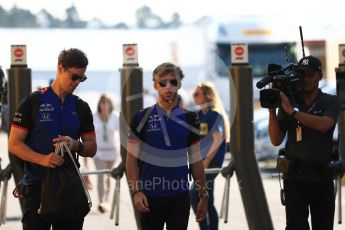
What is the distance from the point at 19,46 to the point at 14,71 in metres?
0.26

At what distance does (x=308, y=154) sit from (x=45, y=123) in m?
2.11

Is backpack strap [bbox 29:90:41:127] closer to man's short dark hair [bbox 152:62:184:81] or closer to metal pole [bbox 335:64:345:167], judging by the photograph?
man's short dark hair [bbox 152:62:184:81]

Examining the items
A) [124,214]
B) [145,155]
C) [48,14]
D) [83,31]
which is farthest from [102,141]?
[48,14]

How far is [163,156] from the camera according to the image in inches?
277

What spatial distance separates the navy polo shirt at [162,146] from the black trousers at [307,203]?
0.88 meters

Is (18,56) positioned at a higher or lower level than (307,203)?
higher

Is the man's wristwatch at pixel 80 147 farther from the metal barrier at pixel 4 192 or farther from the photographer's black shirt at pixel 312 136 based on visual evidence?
the metal barrier at pixel 4 192

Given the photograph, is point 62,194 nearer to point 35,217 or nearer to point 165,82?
point 35,217

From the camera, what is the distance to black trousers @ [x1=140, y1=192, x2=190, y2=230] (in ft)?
23.1

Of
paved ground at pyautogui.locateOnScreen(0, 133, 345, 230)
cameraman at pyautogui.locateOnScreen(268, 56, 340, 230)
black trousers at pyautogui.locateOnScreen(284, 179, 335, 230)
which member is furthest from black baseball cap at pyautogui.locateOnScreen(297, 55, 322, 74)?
paved ground at pyautogui.locateOnScreen(0, 133, 345, 230)

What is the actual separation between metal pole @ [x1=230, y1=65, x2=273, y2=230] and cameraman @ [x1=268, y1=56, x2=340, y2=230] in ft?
7.54

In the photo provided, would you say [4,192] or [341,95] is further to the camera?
[4,192]

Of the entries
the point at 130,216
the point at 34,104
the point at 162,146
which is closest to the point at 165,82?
the point at 162,146

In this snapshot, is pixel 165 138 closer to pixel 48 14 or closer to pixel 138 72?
pixel 138 72
